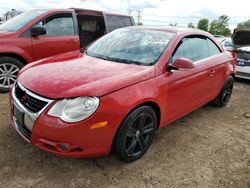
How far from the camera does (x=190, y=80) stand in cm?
360

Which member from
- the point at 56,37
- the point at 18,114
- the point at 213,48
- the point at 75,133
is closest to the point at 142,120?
the point at 75,133

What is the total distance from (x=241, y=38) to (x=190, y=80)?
5.51 metres

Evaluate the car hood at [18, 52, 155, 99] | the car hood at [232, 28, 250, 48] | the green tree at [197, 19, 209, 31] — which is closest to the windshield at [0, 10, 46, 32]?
the car hood at [18, 52, 155, 99]

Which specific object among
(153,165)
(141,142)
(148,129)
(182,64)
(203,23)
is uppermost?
(182,64)

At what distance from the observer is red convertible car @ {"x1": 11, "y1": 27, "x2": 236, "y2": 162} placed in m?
2.46

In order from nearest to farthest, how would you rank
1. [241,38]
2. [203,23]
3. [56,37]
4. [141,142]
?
[141,142], [56,37], [241,38], [203,23]

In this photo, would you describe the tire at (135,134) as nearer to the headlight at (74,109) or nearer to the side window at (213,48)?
the headlight at (74,109)

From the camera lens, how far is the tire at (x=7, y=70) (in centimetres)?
485

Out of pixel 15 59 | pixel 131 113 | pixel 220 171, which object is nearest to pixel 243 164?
pixel 220 171

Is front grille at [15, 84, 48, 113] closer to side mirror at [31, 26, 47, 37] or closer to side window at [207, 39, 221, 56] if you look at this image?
side mirror at [31, 26, 47, 37]

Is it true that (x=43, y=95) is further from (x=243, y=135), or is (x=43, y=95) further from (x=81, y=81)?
(x=243, y=135)

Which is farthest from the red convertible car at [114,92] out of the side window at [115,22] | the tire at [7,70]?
the side window at [115,22]

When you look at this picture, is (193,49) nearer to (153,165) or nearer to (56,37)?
(153,165)

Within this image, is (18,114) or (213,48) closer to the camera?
(18,114)
